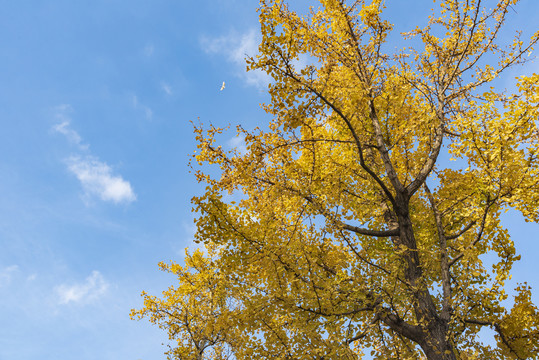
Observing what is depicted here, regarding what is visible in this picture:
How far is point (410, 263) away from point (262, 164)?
9.30 ft

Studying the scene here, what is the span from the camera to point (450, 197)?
6.73 metres

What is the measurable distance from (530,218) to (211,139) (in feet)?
17.2

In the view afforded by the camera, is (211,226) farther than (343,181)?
No

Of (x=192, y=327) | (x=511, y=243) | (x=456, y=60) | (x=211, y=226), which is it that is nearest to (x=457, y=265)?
(x=511, y=243)

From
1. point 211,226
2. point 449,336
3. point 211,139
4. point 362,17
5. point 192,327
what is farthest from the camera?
point 192,327

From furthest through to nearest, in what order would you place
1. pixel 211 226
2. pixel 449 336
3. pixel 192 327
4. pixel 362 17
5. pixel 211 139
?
1. pixel 192 327
2. pixel 362 17
3. pixel 211 139
4. pixel 211 226
5. pixel 449 336

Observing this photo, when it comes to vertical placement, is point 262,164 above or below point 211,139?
below

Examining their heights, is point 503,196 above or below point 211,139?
below

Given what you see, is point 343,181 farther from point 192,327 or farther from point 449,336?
point 192,327

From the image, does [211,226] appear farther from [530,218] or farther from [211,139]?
[530,218]

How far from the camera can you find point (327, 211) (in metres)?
5.55

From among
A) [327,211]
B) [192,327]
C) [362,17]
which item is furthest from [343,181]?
[192,327]

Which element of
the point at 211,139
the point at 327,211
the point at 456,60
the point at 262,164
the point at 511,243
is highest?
the point at 456,60

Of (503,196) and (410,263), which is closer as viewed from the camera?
(503,196)
